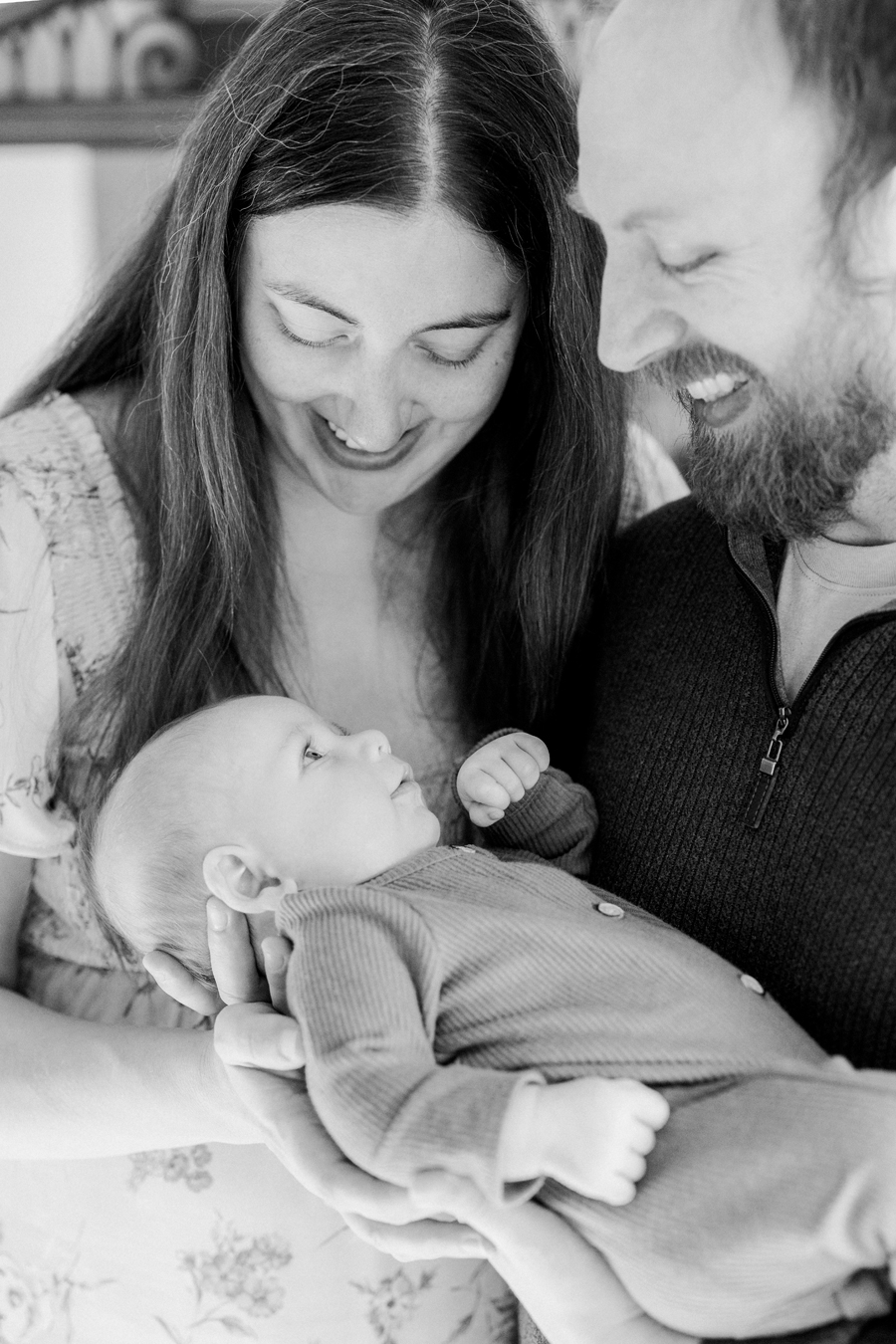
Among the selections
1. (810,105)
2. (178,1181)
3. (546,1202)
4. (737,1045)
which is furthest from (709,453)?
(178,1181)

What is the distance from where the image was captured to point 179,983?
4.50 feet

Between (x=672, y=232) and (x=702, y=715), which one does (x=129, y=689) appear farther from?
(x=672, y=232)

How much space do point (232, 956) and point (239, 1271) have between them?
44 centimetres

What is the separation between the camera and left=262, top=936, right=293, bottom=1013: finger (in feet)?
4.13

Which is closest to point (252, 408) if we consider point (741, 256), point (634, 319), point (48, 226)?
point (634, 319)

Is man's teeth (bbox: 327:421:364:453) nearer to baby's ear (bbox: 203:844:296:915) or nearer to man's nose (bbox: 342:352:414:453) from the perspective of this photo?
man's nose (bbox: 342:352:414:453)

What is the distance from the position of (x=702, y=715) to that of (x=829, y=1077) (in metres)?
0.44

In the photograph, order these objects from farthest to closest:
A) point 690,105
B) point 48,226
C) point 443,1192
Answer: point 48,226, point 690,105, point 443,1192

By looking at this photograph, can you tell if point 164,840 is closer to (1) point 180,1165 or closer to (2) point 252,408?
(1) point 180,1165

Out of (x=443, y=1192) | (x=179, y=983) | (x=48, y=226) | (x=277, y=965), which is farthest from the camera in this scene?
(x=48, y=226)

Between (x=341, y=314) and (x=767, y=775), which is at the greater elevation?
(x=341, y=314)

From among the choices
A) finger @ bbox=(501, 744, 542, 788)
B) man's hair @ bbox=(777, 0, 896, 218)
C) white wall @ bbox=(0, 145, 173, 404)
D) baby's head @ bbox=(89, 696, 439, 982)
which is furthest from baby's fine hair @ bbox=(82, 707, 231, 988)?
white wall @ bbox=(0, 145, 173, 404)

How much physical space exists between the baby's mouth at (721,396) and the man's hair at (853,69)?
0.21 metres

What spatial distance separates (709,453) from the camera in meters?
1.37
